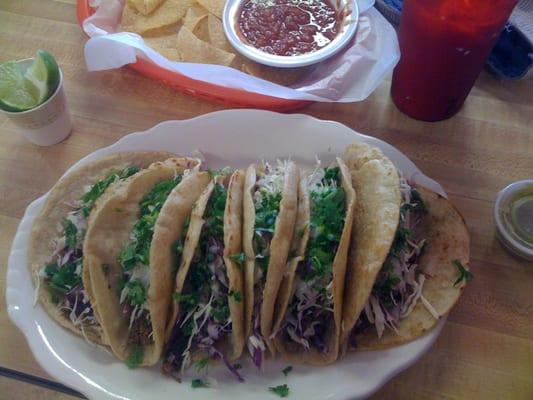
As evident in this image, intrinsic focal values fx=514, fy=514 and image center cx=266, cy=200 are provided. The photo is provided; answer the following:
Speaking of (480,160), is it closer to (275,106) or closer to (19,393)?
(275,106)

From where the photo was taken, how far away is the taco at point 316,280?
4.52ft

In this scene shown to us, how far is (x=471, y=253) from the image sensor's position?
1737 millimetres

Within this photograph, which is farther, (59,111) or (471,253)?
(59,111)

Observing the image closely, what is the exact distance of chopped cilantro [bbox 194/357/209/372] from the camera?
1.45 m

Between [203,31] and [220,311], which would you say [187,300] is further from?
[203,31]

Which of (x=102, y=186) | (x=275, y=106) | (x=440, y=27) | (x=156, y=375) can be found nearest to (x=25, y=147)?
(x=102, y=186)

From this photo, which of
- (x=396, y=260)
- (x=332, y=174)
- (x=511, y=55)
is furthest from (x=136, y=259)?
(x=511, y=55)

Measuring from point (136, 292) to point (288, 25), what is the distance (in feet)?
4.59

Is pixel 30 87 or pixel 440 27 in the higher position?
pixel 440 27

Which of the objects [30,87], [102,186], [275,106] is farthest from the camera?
[275,106]

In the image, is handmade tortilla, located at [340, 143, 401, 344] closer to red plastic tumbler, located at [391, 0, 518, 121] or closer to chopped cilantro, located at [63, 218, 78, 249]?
red plastic tumbler, located at [391, 0, 518, 121]

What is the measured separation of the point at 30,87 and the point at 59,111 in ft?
0.42

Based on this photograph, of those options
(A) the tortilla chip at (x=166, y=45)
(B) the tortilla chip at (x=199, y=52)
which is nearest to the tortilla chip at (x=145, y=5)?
(A) the tortilla chip at (x=166, y=45)

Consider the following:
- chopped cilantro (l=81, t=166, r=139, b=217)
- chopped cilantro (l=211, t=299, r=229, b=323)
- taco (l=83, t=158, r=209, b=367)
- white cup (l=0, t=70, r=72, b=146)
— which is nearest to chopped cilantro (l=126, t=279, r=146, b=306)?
taco (l=83, t=158, r=209, b=367)
